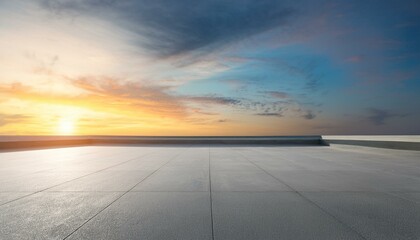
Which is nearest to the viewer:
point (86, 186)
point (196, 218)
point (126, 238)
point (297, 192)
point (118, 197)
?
point (126, 238)

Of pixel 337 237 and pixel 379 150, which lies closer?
pixel 337 237

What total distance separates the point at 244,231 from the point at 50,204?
415cm

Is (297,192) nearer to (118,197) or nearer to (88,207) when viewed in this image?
(118,197)

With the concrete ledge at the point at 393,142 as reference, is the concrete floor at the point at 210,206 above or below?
below

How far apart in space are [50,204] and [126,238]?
8.92ft

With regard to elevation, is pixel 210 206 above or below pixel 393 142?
below

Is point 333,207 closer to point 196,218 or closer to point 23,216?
point 196,218

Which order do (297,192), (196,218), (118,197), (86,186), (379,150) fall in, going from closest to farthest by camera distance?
(196,218), (118,197), (297,192), (86,186), (379,150)

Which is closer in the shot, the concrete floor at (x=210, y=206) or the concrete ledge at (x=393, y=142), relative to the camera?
the concrete floor at (x=210, y=206)

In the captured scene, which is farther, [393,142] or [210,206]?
[393,142]

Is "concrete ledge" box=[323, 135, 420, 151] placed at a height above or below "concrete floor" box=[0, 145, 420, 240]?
above

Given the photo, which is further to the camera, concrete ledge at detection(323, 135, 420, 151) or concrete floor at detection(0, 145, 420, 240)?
concrete ledge at detection(323, 135, 420, 151)

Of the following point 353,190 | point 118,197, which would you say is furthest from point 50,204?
point 353,190

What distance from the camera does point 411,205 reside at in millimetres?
5559
